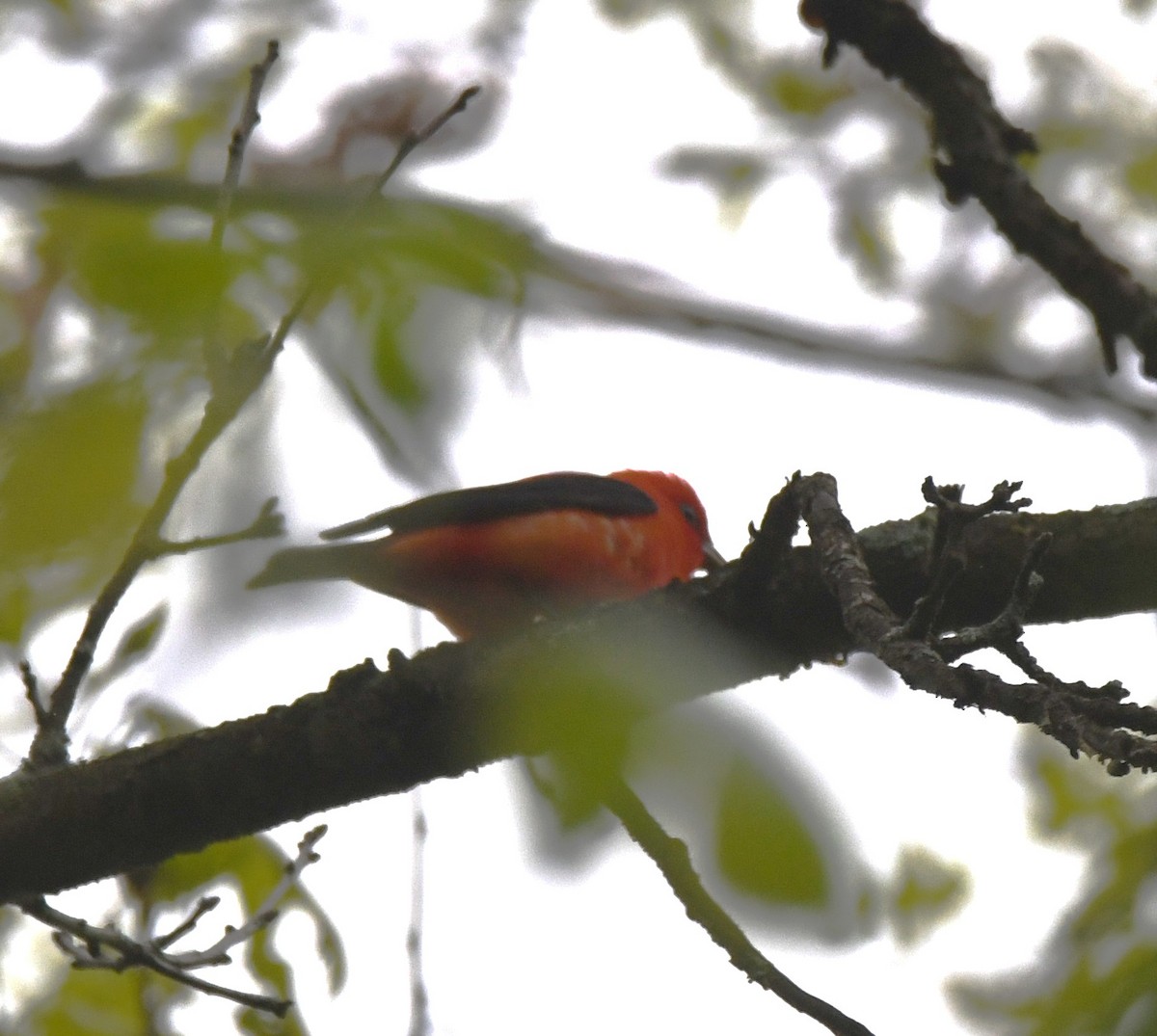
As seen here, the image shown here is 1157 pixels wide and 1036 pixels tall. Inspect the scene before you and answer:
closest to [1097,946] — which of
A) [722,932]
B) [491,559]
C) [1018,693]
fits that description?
[1018,693]

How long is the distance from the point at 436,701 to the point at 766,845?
195 cm

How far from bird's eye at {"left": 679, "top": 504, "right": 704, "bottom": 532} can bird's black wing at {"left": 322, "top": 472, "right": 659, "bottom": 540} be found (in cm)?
101

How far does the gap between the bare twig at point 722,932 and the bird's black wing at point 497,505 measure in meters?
2.08

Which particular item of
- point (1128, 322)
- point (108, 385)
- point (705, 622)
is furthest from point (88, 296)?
point (1128, 322)

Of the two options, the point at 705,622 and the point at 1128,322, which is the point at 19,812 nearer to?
the point at 705,622

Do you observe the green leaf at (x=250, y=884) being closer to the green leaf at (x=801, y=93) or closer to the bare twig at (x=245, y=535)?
the bare twig at (x=245, y=535)

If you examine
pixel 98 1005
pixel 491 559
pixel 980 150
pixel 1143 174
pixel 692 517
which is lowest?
pixel 98 1005

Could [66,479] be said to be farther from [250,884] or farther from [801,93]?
[801,93]

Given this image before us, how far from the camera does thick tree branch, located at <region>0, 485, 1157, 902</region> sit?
2930 mm

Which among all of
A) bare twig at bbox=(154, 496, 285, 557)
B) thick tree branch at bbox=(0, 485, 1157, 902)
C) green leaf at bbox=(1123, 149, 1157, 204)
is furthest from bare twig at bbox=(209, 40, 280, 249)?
green leaf at bbox=(1123, 149, 1157, 204)

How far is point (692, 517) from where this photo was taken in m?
6.54

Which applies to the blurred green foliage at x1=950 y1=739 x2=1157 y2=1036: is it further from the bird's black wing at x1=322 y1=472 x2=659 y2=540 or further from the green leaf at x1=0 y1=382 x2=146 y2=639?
the bird's black wing at x1=322 y1=472 x2=659 y2=540

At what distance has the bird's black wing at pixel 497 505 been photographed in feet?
16.3

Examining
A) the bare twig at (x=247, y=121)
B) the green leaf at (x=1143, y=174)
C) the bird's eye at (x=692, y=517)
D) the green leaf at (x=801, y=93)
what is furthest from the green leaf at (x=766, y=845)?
the bird's eye at (x=692, y=517)
